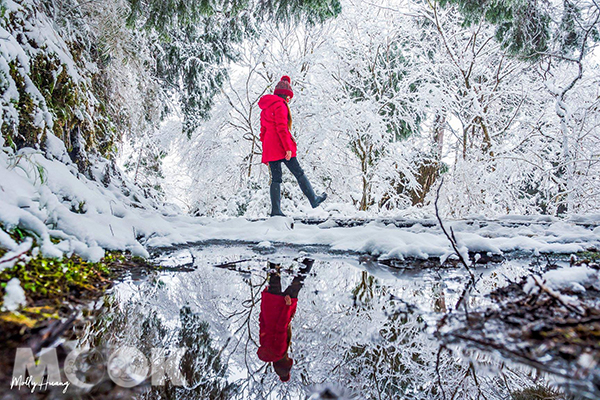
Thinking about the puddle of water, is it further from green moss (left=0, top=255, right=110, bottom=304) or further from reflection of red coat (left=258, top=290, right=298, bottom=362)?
green moss (left=0, top=255, right=110, bottom=304)

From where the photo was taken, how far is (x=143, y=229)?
111 inches

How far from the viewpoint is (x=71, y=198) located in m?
2.44

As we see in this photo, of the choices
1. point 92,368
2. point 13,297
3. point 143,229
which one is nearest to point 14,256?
point 13,297

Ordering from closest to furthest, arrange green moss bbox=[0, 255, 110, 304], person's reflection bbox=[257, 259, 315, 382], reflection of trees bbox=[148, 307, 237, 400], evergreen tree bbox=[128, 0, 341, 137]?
reflection of trees bbox=[148, 307, 237, 400] < person's reflection bbox=[257, 259, 315, 382] < green moss bbox=[0, 255, 110, 304] < evergreen tree bbox=[128, 0, 341, 137]

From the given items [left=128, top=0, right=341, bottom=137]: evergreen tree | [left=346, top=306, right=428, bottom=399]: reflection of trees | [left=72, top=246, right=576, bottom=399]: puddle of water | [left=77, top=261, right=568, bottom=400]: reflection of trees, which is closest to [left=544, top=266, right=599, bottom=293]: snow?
[left=72, top=246, right=576, bottom=399]: puddle of water

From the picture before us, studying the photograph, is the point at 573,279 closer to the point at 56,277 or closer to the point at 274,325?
the point at 274,325

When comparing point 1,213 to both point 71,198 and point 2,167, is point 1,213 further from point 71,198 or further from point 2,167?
point 71,198

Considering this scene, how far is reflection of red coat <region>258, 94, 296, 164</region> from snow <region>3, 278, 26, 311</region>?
347 centimetres

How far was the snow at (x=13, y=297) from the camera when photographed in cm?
98

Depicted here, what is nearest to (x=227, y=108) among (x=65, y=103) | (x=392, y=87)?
(x=392, y=87)

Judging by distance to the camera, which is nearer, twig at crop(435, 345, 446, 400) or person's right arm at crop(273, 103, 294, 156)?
twig at crop(435, 345, 446, 400)

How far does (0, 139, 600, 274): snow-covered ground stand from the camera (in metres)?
1.78

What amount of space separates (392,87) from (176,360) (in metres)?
9.06
